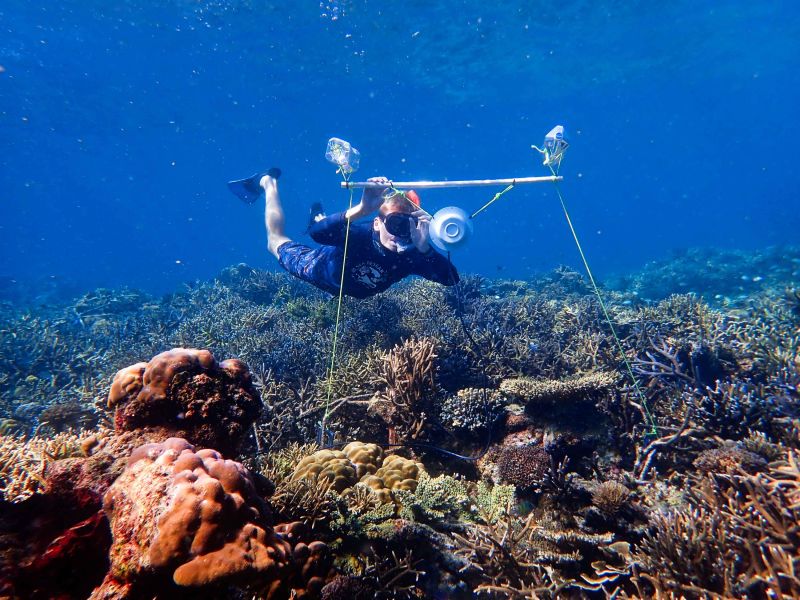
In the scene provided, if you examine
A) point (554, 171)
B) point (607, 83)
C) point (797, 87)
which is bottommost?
point (554, 171)

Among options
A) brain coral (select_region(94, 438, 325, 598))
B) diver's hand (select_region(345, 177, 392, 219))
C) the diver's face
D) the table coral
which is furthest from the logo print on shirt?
brain coral (select_region(94, 438, 325, 598))

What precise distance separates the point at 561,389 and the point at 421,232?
275 cm

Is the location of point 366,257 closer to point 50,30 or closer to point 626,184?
point 50,30

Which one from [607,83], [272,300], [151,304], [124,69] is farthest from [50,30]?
[607,83]

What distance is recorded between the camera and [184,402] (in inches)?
110

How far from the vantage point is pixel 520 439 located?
426 cm

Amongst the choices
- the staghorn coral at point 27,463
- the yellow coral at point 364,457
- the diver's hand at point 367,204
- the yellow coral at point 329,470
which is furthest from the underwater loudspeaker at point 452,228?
the staghorn coral at point 27,463

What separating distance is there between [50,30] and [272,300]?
26508mm

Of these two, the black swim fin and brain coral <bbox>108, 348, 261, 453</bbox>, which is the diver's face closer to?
brain coral <bbox>108, 348, 261, 453</bbox>

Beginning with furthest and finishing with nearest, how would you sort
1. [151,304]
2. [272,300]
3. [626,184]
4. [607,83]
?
1. [626,184]
2. [607,83]
3. [151,304]
4. [272,300]

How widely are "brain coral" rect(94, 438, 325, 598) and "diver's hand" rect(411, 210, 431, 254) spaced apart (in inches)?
151

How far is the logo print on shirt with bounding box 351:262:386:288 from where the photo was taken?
6109mm

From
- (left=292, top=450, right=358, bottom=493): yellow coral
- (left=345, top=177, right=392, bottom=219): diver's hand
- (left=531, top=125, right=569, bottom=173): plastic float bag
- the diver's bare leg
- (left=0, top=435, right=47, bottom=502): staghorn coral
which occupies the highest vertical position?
the diver's bare leg

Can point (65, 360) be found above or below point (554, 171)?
above
